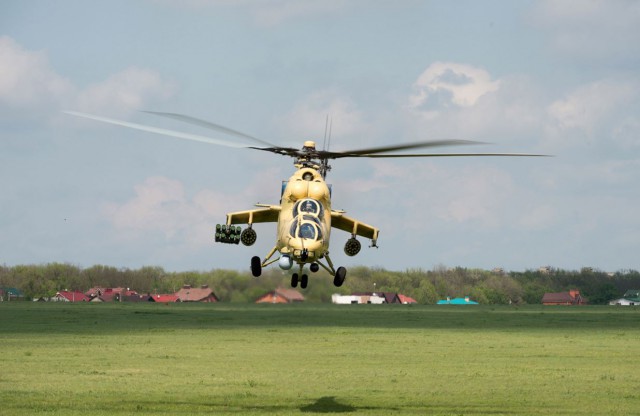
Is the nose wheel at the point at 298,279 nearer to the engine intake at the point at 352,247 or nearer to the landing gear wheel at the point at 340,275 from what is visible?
the landing gear wheel at the point at 340,275

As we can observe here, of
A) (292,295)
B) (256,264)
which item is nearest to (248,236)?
(256,264)

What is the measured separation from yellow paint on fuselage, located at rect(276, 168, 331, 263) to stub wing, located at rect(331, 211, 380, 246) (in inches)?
67.2

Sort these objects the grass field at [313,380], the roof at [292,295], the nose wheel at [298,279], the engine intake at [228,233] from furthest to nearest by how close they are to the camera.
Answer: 1. the roof at [292,295]
2. the grass field at [313,380]
3. the nose wheel at [298,279]
4. the engine intake at [228,233]

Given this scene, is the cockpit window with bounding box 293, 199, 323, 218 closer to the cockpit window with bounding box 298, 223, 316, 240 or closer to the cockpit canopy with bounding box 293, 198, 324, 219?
the cockpit canopy with bounding box 293, 198, 324, 219

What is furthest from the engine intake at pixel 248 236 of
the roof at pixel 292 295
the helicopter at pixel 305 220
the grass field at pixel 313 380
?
the roof at pixel 292 295

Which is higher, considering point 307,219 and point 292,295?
A: point 292,295

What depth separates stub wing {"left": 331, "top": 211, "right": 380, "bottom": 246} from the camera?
38375 millimetres

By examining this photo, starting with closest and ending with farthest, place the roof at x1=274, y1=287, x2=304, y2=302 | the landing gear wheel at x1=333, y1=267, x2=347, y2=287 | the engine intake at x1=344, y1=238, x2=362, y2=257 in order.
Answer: the landing gear wheel at x1=333, y1=267, x2=347, y2=287, the engine intake at x1=344, y1=238, x2=362, y2=257, the roof at x1=274, y1=287, x2=304, y2=302

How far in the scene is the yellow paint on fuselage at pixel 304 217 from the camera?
115 ft

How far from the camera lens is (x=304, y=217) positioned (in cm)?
3553

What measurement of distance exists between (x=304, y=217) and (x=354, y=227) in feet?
11.4

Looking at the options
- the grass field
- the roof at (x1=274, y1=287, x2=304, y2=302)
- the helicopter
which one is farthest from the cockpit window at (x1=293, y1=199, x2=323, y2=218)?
the roof at (x1=274, y1=287, x2=304, y2=302)

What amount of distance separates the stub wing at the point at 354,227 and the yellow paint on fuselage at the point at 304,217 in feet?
5.60

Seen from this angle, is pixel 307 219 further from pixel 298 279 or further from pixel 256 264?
pixel 256 264
